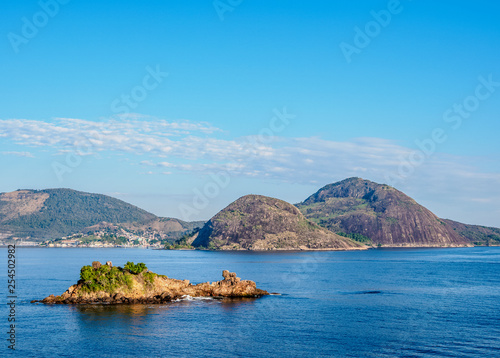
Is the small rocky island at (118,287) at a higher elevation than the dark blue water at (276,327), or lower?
higher

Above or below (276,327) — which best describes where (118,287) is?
above

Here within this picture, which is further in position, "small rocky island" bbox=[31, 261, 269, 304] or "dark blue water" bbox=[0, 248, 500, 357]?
"small rocky island" bbox=[31, 261, 269, 304]

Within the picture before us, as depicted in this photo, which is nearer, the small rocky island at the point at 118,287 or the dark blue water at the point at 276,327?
the dark blue water at the point at 276,327

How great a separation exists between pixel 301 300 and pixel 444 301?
30.3 m

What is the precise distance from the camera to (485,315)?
3494 inches

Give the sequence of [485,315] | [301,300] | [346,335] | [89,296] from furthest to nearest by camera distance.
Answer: [301,300]
[89,296]
[485,315]
[346,335]

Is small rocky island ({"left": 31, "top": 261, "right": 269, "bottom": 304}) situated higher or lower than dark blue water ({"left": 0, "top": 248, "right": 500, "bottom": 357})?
higher

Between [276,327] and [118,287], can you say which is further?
[118,287]

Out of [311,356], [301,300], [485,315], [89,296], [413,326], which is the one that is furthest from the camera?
[301,300]

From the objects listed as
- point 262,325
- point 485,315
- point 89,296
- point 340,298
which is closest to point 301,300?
point 340,298

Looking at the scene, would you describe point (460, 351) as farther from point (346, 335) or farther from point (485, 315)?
point (485, 315)

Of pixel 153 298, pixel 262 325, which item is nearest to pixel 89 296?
pixel 153 298

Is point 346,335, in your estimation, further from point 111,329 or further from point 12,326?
point 12,326

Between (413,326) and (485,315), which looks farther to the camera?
(485,315)
